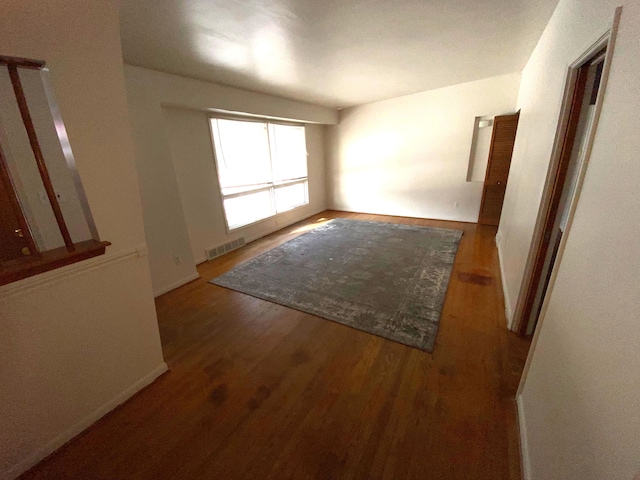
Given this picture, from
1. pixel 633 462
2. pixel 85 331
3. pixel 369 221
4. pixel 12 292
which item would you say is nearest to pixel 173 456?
pixel 85 331

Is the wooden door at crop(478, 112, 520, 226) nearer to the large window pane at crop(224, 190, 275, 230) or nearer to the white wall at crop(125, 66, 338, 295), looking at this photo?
the white wall at crop(125, 66, 338, 295)

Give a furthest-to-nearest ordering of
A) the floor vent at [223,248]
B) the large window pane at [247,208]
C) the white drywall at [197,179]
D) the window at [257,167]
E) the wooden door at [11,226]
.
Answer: the large window pane at [247,208] → the window at [257,167] → the floor vent at [223,248] → the white drywall at [197,179] → the wooden door at [11,226]

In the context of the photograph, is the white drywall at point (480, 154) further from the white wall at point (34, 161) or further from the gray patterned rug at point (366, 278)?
the white wall at point (34, 161)

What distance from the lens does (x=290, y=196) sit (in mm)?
5301

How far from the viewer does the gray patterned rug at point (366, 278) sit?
2.15 meters

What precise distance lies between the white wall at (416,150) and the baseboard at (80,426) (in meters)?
5.08

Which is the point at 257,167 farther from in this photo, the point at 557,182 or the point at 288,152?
the point at 557,182

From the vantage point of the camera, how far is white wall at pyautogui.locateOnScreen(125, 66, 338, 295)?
2.46 m

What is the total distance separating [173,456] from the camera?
1.23 metres

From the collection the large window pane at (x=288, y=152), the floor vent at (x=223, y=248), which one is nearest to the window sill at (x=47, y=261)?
the floor vent at (x=223, y=248)

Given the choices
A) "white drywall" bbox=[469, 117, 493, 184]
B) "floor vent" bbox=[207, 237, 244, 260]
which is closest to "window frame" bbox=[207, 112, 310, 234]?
"floor vent" bbox=[207, 237, 244, 260]

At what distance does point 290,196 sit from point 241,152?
1.55 meters

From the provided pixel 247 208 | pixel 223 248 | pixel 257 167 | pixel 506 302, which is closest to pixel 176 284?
pixel 223 248

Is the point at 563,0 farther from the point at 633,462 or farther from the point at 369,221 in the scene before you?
the point at 369,221
